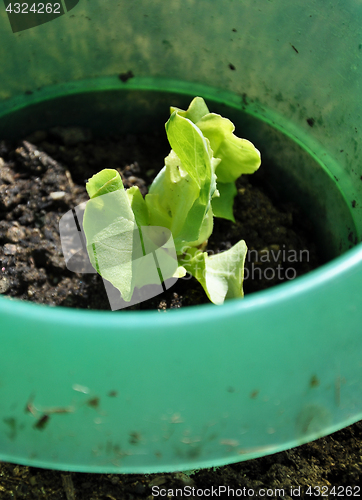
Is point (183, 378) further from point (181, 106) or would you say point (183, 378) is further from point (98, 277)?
point (181, 106)

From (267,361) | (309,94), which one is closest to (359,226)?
Result: (309,94)

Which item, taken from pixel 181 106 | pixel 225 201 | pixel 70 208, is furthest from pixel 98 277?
pixel 181 106

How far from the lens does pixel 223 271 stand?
0.77m

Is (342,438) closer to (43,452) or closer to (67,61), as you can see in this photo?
(43,452)

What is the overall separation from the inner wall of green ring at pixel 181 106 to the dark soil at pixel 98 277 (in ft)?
0.12

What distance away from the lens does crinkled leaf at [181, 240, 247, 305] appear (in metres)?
0.75

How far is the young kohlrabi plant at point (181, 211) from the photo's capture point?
2.19ft

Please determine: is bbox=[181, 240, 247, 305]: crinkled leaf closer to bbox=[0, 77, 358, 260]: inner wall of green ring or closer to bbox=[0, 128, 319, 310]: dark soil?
bbox=[0, 128, 319, 310]: dark soil

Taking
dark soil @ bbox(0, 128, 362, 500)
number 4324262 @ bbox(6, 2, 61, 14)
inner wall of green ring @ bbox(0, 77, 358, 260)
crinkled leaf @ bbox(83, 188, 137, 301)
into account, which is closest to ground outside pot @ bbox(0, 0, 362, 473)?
crinkled leaf @ bbox(83, 188, 137, 301)

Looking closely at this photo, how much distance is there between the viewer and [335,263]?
421 millimetres

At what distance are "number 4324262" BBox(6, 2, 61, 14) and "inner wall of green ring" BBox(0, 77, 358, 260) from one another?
150mm

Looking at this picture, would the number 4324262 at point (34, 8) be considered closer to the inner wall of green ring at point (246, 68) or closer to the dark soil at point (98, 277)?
the inner wall of green ring at point (246, 68)

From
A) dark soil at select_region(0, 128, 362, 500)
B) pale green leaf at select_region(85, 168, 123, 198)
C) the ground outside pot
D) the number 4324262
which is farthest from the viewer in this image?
the number 4324262

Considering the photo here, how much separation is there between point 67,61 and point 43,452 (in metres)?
0.81
